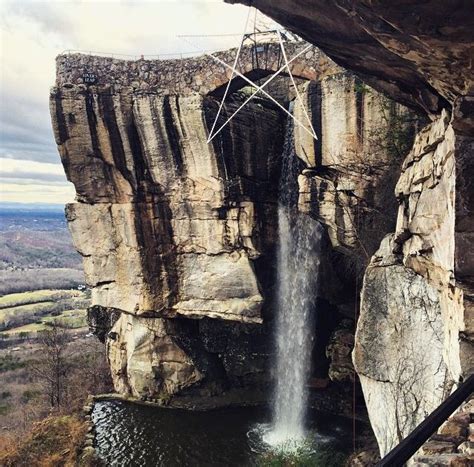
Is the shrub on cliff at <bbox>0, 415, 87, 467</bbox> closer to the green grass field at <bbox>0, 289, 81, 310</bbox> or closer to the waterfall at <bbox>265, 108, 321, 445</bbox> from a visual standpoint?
the waterfall at <bbox>265, 108, 321, 445</bbox>

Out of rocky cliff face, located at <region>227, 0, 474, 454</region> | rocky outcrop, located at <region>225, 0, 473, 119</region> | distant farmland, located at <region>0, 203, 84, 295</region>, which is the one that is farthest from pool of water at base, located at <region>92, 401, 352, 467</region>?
distant farmland, located at <region>0, 203, 84, 295</region>

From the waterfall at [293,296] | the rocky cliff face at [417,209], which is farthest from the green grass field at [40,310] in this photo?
the rocky cliff face at [417,209]

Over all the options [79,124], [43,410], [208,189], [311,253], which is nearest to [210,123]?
[208,189]

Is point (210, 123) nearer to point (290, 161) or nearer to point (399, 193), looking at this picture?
point (290, 161)

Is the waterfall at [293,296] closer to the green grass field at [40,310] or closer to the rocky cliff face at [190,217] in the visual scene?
the rocky cliff face at [190,217]

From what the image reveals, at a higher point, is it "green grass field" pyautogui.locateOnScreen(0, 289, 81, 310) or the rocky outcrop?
the rocky outcrop
